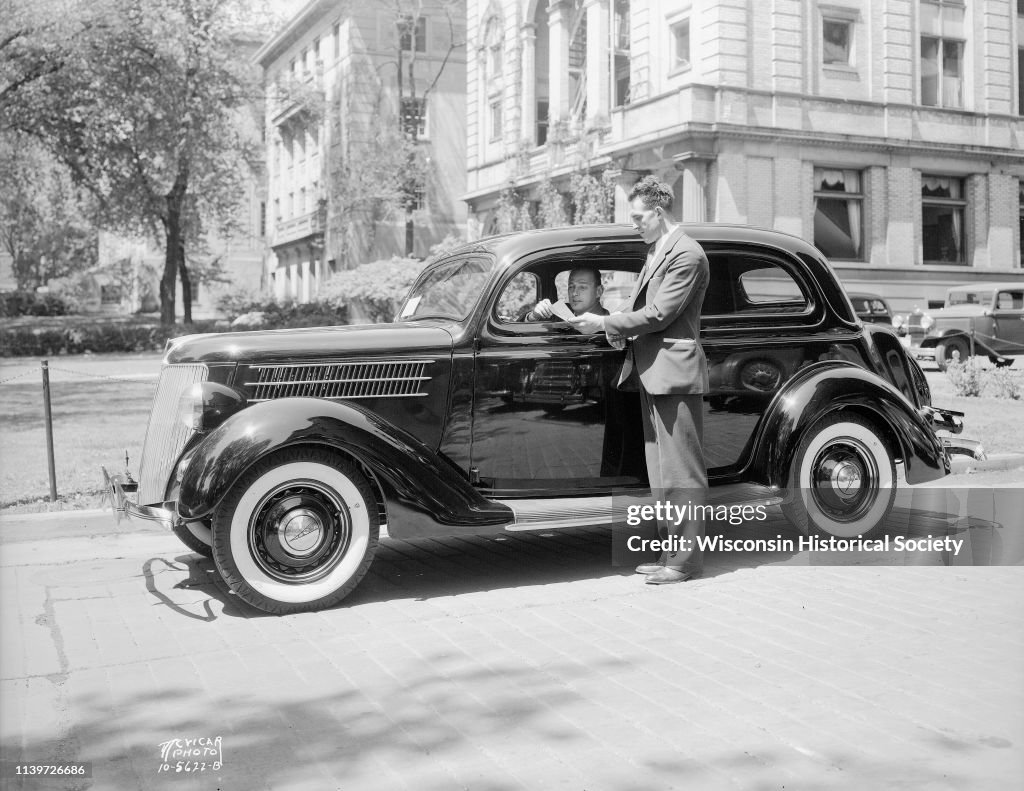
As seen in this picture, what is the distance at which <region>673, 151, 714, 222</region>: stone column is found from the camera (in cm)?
2841

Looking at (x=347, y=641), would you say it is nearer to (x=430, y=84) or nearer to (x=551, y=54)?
(x=551, y=54)

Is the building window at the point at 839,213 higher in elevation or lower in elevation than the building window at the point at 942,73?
lower

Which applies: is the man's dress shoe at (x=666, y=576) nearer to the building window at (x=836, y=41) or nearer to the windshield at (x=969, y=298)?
the windshield at (x=969, y=298)

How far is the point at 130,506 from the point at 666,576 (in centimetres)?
286

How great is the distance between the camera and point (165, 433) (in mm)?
5719

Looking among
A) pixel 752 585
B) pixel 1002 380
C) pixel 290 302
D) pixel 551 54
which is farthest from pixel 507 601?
pixel 290 302

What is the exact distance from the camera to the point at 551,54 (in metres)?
36.7

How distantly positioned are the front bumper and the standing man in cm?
236

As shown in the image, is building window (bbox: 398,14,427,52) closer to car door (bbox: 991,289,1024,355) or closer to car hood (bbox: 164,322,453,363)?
car door (bbox: 991,289,1024,355)

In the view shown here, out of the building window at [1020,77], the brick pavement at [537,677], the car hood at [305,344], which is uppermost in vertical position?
the building window at [1020,77]

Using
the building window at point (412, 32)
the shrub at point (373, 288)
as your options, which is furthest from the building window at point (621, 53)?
the building window at point (412, 32)

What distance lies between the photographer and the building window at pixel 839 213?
99.0 ft

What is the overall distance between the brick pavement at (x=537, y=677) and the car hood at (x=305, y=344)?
4.20 feet

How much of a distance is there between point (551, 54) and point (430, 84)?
39.6 ft
